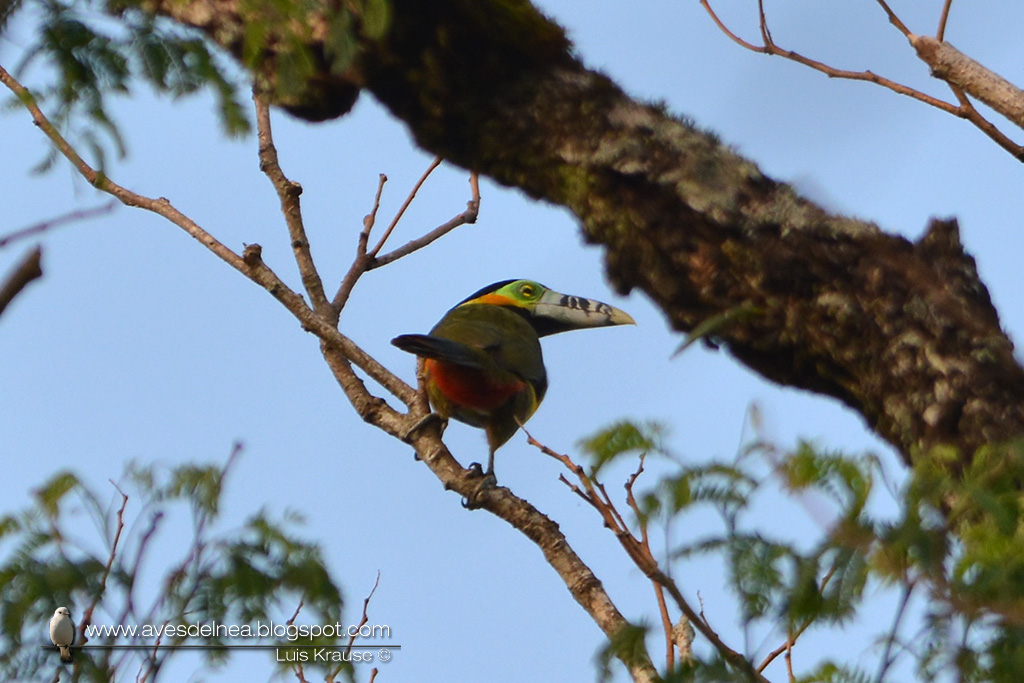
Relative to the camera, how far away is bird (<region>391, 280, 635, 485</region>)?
3348mm

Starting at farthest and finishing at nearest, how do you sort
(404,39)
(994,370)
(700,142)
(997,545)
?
(404,39)
(700,142)
(994,370)
(997,545)

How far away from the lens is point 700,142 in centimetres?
237

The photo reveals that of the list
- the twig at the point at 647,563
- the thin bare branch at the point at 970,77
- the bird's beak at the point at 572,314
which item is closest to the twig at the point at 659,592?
the twig at the point at 647,563

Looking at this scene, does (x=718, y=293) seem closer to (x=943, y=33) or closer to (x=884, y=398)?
(x=884, y=398)

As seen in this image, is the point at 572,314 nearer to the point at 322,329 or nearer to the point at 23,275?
the point at 322,329

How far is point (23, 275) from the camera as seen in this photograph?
1.19 m

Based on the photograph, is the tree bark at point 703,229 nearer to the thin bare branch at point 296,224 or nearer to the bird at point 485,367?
the thin bare branch at point 296,224

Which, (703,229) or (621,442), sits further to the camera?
(703,229)

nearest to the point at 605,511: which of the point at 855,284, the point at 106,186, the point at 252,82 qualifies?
the point at 855,284

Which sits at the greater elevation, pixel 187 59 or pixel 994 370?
pixel 187 59

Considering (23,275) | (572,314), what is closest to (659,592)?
(23,275)

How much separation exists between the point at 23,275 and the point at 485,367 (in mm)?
2333

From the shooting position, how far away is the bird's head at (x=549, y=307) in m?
4.48

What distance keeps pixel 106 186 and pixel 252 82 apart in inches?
24.3
